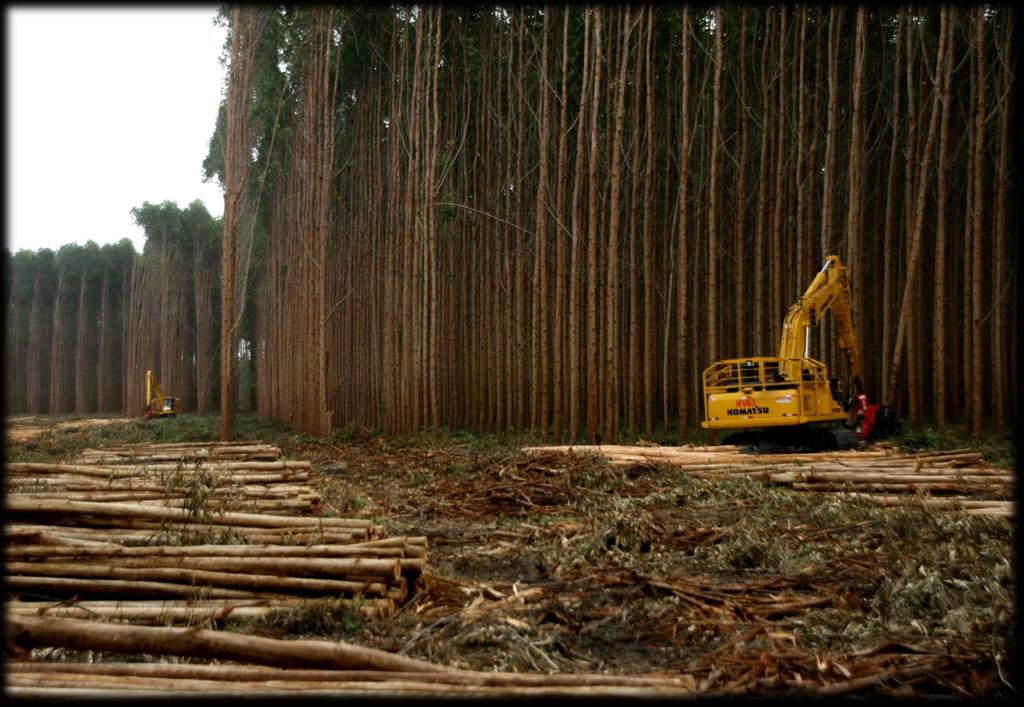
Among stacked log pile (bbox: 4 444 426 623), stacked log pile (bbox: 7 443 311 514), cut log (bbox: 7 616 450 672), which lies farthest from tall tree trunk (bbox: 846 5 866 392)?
cut log (bbox: 7 616 450 672)

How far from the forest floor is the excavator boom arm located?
Result: 4017 millimetres

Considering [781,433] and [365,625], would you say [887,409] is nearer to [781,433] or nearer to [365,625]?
[781,433]

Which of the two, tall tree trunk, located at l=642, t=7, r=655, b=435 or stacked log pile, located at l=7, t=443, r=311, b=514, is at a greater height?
tall tree trunk, located at l=642, t=7, r=655, b=435

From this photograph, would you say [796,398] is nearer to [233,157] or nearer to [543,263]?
[543,263]

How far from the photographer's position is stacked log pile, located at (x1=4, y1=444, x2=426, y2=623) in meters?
4.03

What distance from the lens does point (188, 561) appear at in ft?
13.9

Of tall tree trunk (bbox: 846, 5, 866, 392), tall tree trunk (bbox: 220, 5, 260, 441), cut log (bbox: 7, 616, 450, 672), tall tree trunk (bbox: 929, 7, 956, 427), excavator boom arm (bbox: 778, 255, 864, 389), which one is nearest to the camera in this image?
cut log (bbox: 7, 616, 450, 672)

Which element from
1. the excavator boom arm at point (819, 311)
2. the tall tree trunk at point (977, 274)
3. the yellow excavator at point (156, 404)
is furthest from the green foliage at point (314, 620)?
the yellow excavator at point (156, 404)

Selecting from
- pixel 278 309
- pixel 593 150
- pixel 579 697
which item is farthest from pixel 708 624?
pixel 278 309

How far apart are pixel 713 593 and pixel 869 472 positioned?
480 cm

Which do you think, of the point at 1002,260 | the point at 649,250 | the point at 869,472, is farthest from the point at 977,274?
the point at 869,472

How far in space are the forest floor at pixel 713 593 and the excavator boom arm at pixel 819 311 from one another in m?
4.02

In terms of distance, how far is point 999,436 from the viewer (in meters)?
12.6

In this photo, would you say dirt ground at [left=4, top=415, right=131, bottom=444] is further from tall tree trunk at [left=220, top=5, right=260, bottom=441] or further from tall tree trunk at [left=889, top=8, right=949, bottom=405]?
tall tree trunk at [left=889, top=8, right=949, bottom=405]
